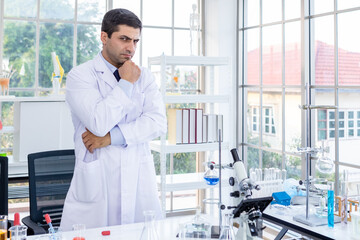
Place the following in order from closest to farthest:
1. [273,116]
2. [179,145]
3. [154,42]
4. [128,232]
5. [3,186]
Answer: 1. [128,232]
2. [3,186]
3. [179,145]
4. [273,116]
5. [154,42]

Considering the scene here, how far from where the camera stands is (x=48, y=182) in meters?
2.46

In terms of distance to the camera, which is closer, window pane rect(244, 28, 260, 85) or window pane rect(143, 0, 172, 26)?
window pane rect(244, 28, 260, 85)

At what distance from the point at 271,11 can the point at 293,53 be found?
53 centimetres

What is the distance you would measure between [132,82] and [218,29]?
252 cm

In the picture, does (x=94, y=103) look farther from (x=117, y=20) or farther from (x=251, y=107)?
(x=251, y=107)

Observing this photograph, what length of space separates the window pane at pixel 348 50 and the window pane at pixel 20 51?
2742 mm

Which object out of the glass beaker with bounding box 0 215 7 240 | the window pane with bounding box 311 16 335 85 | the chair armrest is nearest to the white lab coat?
the chair armrest

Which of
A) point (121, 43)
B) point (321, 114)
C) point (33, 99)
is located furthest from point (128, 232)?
point (321, 114)

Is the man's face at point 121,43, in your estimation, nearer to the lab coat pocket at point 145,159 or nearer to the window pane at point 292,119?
the lab coat pocket at point 145,159

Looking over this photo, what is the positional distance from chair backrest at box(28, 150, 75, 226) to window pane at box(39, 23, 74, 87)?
1.60 metres

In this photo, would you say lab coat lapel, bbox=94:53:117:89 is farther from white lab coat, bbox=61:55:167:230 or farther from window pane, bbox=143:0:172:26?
window pane, bbox=143:0:172:26

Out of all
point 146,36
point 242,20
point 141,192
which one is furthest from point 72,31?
point 141,192

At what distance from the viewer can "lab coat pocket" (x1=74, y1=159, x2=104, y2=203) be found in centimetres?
188

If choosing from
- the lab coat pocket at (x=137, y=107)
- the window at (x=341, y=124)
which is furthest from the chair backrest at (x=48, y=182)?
the window at (x=341, y=124)
